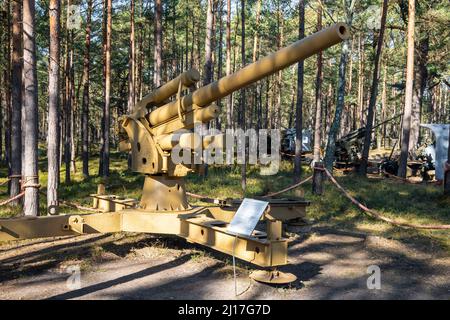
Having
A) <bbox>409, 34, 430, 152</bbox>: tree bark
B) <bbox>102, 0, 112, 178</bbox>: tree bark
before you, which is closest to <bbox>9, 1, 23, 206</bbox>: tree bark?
<bbox>102, 0, 112, 178</bbox>: tree bark

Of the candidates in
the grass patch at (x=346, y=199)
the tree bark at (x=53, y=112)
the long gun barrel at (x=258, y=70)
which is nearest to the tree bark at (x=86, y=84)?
the grass patch at (x=346, y=199)

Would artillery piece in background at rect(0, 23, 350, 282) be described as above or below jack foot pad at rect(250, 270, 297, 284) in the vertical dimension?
above

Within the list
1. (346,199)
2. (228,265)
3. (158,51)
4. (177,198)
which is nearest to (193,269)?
(228,265)

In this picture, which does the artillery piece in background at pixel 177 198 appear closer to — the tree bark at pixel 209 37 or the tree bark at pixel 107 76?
the tree bark at pixel 209 37

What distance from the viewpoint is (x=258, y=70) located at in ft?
15.9

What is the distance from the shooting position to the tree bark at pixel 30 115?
26.2 feet

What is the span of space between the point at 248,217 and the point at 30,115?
17.6ft

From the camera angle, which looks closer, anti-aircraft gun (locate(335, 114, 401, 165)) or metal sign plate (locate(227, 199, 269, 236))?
metal sign plate (locate(227, 199, 269, 236))

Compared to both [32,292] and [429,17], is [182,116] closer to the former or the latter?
[32,292]

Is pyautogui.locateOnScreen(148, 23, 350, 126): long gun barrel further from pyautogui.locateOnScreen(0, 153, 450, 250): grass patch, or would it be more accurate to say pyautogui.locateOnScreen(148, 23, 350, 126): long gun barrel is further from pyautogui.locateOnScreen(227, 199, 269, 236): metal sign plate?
pyautogui.locateOnScreen(0, 153, 450, 250): grass patch

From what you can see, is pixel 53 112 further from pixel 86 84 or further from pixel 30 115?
pixel 86 84

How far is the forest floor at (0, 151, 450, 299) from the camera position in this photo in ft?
16.9

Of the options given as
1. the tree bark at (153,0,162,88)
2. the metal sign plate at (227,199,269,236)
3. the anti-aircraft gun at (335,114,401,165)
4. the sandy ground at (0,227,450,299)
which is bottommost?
the sandy ground at (0,227,450,299)

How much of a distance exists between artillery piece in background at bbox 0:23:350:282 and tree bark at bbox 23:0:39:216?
5.74 feet
